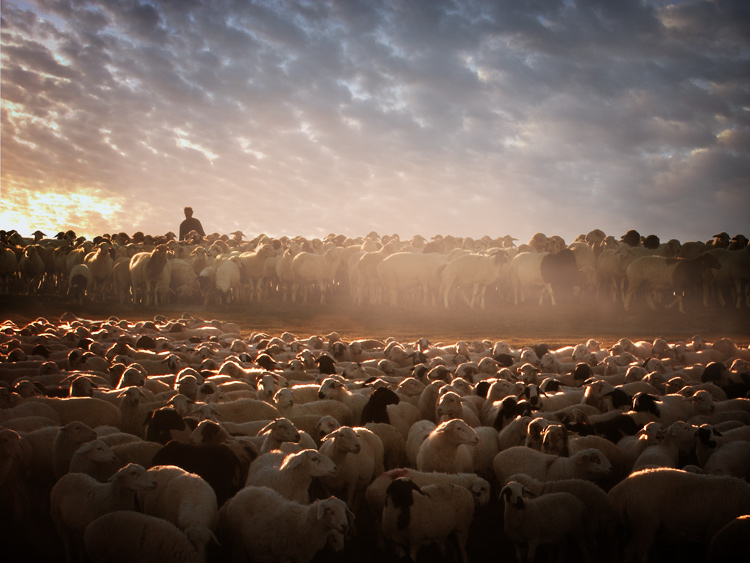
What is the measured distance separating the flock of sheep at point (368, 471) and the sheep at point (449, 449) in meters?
0.02

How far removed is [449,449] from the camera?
25.0 feet

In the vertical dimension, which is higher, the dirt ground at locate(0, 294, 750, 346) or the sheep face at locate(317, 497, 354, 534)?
the dirt ground at locate(0, 294, 750, 346)

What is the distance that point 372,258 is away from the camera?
30.0 m

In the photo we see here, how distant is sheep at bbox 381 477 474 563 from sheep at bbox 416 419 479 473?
112cm

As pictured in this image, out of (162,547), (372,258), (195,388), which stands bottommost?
(162,547)

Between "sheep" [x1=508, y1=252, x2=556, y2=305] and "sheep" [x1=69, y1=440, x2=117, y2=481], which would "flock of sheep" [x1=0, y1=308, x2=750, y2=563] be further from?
"sheep" [x1=508, y1=252, x2=556, y2=305]

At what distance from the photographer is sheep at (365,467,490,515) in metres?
6.56

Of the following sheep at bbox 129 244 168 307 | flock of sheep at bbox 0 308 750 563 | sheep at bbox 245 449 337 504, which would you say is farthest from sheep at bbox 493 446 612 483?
sheep at bbox 129 244 168 307

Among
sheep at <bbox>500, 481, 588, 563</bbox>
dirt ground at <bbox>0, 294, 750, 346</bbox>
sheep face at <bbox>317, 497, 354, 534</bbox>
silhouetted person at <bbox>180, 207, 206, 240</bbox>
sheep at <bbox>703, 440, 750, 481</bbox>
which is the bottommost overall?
sheep at <bbox>500, 481, 588, 563</bbox>

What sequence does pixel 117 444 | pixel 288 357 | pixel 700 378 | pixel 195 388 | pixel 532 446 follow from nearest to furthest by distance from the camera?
pixel 117 444, pixel 532 446, pixel 195 388, pixel 700 378, pixel 288 357

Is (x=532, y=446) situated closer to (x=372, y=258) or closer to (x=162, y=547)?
(x=162, y=547)

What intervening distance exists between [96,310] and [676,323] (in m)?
26.5

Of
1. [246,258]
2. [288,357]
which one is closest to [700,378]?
[288,357]

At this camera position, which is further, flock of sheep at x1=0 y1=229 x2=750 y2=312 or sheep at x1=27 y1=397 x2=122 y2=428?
flock of sheep at x1=0 y1=229 x2=750 y2=312
